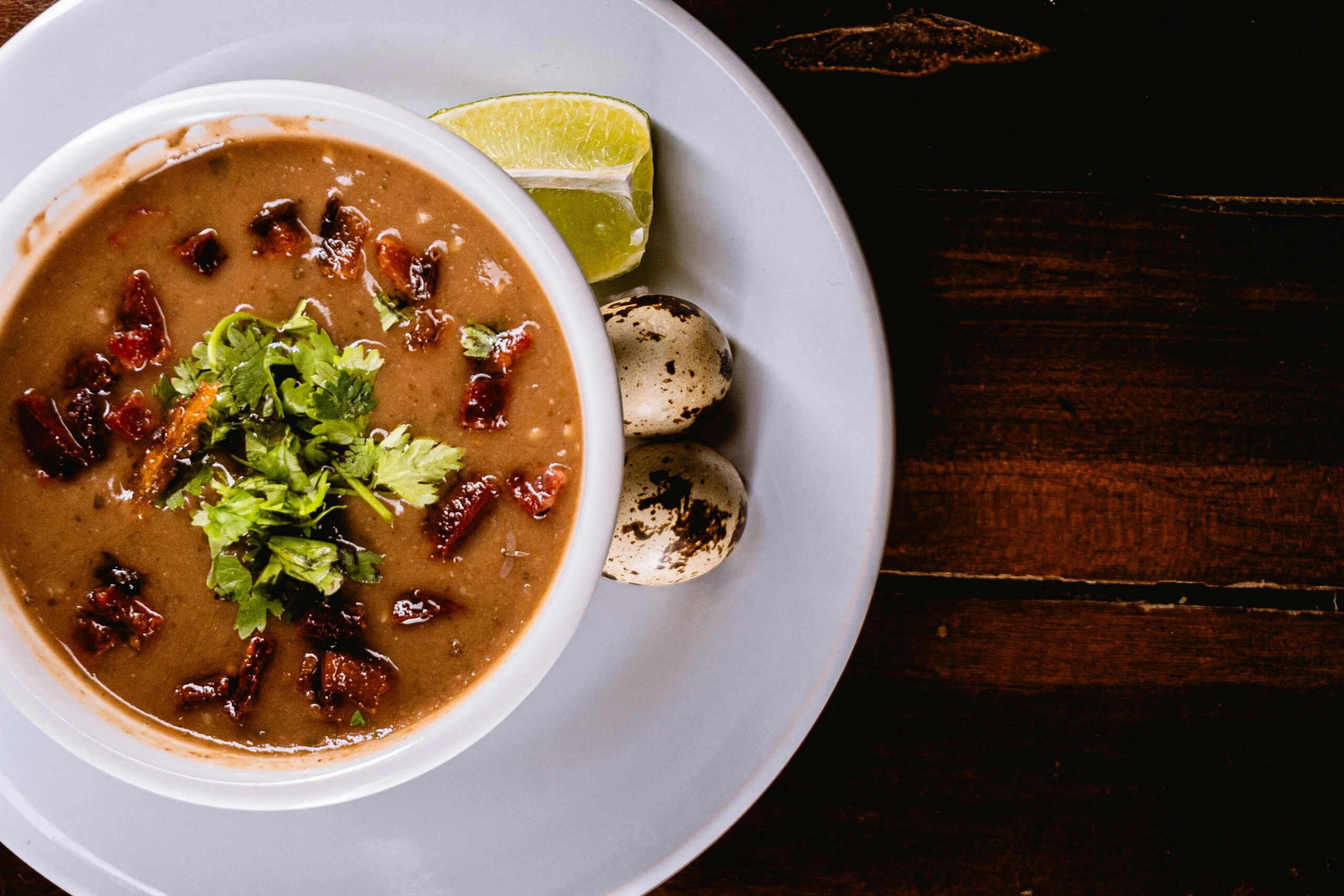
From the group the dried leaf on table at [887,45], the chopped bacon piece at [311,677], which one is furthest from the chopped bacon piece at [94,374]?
the dried leaf on table at [887,45]

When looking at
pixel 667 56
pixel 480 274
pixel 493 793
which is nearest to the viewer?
pixel 480 274

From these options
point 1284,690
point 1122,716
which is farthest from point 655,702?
point 1284,690

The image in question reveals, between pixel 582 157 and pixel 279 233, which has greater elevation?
pixel 279 233

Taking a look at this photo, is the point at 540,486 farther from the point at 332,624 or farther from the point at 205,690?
the point at 205,690

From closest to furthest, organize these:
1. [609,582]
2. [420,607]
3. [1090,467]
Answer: [420,607]
[609,582]
[1090,467]

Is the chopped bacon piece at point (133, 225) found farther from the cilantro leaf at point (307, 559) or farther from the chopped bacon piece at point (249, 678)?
the chopped bacon piece at point (249, 678)

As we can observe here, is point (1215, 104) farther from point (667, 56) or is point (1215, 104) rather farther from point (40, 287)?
point (40, 287)

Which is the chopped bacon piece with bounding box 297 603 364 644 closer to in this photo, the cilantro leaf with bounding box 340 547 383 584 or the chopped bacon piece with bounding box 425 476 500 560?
the cilantro leaf with bounding box 340 547 383 584

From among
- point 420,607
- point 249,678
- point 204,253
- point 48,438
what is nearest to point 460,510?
point 420,607
